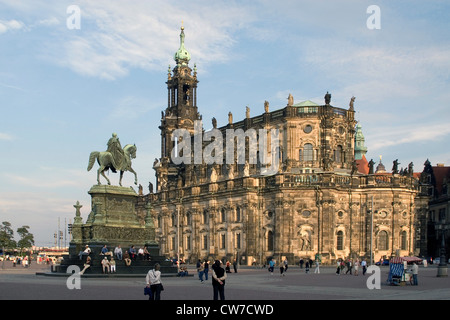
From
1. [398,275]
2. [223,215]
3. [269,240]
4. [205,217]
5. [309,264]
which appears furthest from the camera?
[205,217]

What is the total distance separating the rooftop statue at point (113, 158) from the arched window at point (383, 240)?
41.6 meters

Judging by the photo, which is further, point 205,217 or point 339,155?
point 205,217

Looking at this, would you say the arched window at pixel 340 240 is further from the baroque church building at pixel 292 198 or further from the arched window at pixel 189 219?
the arched window at pixel 189 219

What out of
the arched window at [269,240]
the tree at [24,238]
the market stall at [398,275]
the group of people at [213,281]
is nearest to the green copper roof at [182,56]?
the arched window at [269,240]

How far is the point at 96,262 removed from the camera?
130 ft

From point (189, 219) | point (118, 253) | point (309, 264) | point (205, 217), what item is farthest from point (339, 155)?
point (118, 253)

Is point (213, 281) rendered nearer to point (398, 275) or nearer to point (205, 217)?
point (398, 275)

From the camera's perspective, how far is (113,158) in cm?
4391

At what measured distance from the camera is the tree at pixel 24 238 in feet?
421

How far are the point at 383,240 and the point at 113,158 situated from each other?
43.6 metres

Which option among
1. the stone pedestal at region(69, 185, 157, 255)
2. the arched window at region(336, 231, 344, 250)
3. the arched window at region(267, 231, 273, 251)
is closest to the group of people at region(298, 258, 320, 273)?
the arched window at region(336, 231, 344, 250)

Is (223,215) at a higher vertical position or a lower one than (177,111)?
lower

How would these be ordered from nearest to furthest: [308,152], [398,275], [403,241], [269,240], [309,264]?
[398,275] < [309,264] < [403,241] < [269,240] < [308,152]
